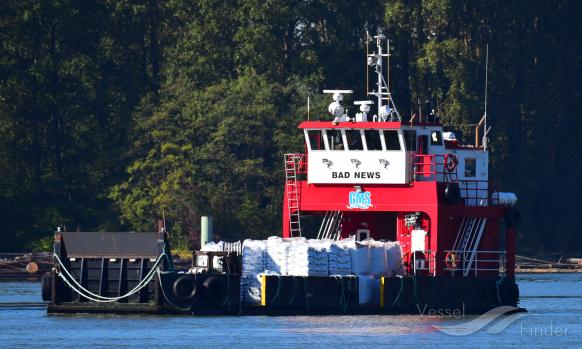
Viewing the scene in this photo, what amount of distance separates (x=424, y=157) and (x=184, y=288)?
388 inches

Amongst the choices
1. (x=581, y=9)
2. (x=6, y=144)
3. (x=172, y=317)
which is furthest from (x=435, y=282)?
(x=581, y=9)

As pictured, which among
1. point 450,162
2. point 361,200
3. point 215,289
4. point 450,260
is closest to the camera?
point 215,289

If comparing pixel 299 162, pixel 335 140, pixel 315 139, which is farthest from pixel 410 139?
pixel 299 162

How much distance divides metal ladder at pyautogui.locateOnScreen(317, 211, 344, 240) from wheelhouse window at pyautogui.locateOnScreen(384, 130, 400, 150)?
324cm

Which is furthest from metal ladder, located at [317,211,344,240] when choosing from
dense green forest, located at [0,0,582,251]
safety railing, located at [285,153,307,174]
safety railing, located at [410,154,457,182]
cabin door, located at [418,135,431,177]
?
dense green forest, located at [0,0,582,251]

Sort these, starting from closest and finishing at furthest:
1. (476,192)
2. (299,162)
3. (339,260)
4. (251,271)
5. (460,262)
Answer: (251,271)
(339,260)
(460,262)
(299,162)
(476,192)

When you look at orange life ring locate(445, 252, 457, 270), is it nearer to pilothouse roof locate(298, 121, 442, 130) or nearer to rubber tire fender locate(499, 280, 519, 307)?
rubber tire fender locate(499, 280, 519, 307)

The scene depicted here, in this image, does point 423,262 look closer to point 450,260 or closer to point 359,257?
point 450,260

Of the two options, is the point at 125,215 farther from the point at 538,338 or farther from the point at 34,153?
the point at 538,338

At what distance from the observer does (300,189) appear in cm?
6303

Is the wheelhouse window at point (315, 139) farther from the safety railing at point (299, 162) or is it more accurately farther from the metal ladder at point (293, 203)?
the metal ladder at point (293, 203)

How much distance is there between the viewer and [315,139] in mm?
63375

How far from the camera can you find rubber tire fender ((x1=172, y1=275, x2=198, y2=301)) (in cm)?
5766

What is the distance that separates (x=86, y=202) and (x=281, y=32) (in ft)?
51.9
